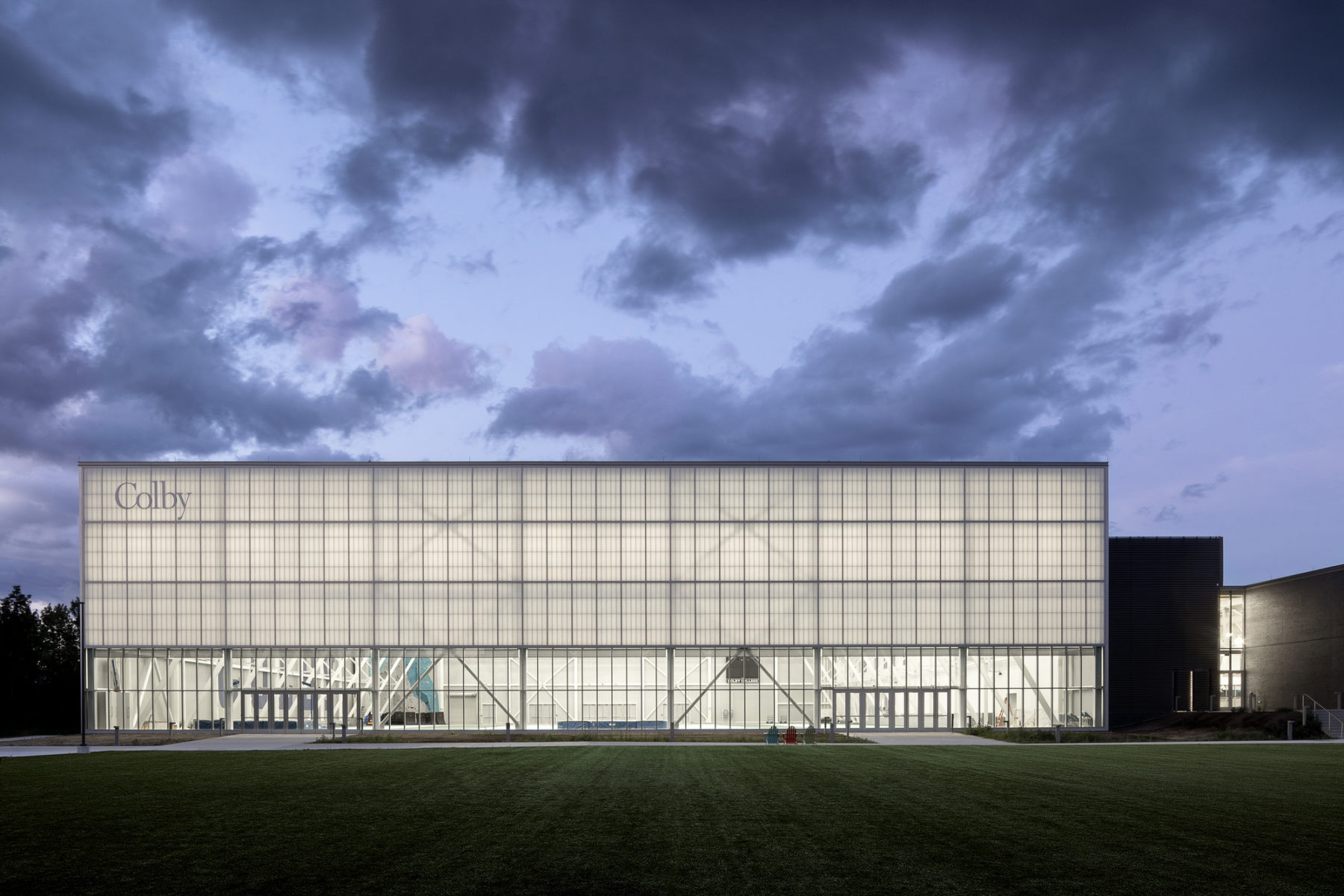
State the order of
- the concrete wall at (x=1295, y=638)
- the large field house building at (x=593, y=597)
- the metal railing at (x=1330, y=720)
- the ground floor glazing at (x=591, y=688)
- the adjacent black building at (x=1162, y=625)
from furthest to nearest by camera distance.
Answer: the adjacent black building at (x=1162, y=625) → the concrete wall at (x=1295, y=638) → the large field house building at (x=593, y=597) → the ground floor glazing at (x=591, y=688) → the metal railing at (x=1330, y=720)

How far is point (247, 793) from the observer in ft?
77.5

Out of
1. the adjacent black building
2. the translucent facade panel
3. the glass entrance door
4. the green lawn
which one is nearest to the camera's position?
the green lawn

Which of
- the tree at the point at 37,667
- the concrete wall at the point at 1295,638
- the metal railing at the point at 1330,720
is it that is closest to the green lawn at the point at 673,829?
the metal railing at the point at 1330,720

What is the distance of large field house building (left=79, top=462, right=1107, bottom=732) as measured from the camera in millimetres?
63750

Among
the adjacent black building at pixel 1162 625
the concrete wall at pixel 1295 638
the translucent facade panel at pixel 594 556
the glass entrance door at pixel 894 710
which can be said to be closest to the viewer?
the glass entrance door at pixel 894 710

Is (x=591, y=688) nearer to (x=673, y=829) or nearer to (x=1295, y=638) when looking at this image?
(x=673, y=829)

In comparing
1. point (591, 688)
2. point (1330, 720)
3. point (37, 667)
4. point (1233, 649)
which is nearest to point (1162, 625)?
point (1233, 649)

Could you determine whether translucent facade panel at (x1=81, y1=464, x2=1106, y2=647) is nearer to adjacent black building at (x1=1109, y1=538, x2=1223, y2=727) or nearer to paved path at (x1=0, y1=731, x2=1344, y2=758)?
adjacent black building at (x1=1109, y1=538, x2=1223, y2=727)

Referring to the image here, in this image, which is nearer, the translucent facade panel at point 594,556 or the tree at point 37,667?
the translucent facade panel at point 594,556

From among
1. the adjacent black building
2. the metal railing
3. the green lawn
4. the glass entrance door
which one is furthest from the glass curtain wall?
the green lawn

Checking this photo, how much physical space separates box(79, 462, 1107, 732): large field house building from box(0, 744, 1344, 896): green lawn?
32374mm

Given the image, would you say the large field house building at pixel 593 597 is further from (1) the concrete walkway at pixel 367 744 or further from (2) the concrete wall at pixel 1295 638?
(2) the concrete wall at pixel 1295 638

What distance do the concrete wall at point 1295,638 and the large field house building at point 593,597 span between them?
51.4 ft

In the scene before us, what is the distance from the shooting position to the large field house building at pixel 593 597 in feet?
209
